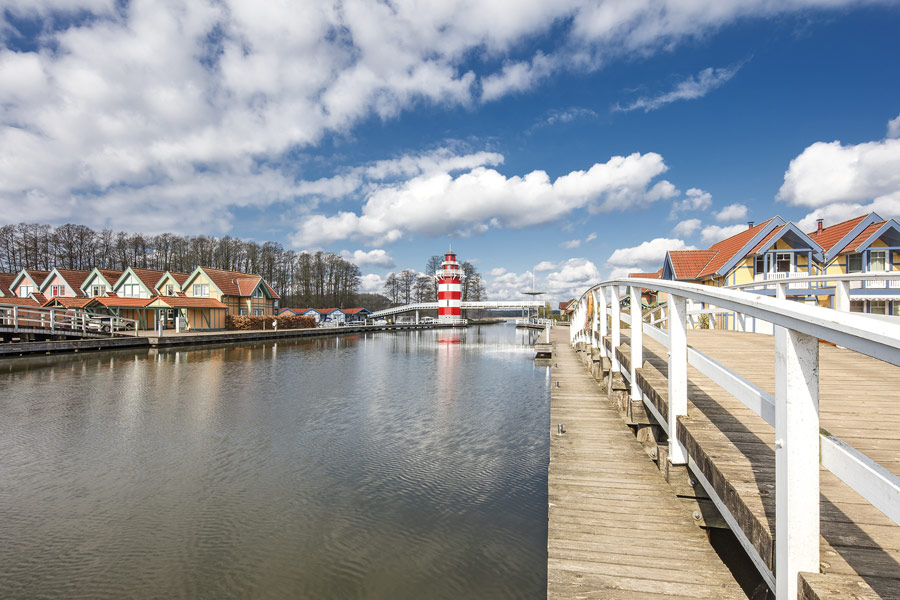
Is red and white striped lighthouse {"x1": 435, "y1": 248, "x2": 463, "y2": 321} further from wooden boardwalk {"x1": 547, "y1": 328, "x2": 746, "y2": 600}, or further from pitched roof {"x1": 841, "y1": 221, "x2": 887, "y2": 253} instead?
wooden boardwalk {"x1": 547, "y1": 328, "x2": 746, "y2": 600}

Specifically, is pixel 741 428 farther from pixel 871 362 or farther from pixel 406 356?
pixel 406 356

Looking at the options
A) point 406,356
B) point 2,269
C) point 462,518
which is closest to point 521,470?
point 462,518

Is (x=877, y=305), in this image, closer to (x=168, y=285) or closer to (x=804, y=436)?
(x=804, y=436)

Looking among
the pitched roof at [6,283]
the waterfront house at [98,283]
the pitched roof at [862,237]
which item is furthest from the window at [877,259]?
the pitched roof at [6,283]

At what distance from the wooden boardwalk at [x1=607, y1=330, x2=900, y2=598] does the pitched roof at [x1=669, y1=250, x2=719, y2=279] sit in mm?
21908

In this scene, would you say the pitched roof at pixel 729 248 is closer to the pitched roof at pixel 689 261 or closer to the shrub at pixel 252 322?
the pitched roof at pixel 689 261

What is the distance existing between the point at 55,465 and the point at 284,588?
230 inches

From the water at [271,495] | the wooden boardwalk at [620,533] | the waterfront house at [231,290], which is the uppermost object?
the waterfront house at [231,290]

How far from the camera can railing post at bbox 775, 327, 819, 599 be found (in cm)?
157

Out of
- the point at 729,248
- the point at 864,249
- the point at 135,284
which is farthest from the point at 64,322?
the point at 864,249

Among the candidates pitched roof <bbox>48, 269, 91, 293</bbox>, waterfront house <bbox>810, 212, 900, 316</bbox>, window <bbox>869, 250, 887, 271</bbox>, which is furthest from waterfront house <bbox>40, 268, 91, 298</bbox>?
window <bbox>869, 250, 887, 271</bbox>

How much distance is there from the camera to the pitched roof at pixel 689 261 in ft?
81.2

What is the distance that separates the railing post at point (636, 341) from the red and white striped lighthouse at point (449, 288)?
57589mm

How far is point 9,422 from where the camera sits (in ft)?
33.5
